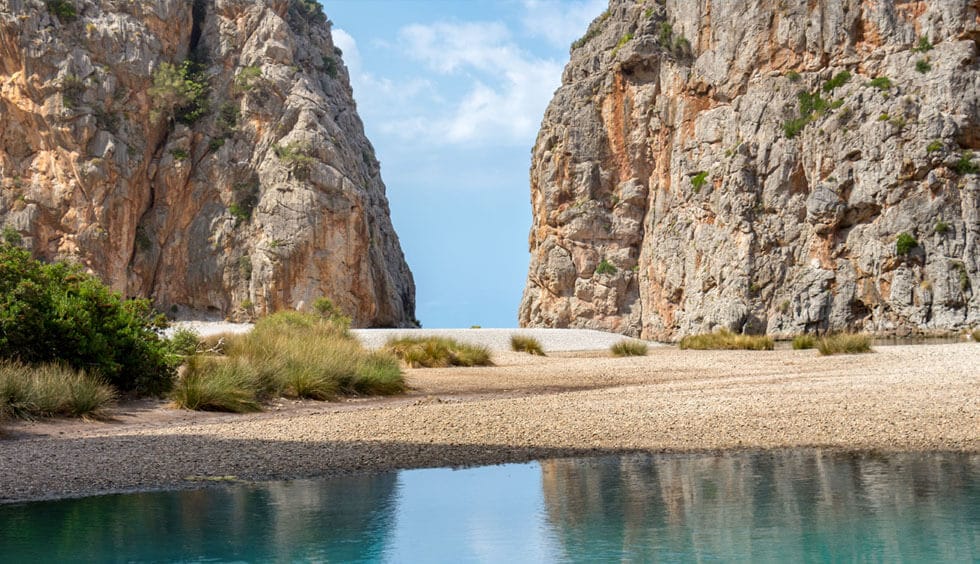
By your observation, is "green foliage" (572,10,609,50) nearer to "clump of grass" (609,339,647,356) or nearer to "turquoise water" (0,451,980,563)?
"clump of grass" (609,339,647,356)

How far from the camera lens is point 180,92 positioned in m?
58.5

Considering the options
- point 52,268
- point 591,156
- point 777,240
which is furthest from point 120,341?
point 591,156

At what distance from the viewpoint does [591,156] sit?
58.2 metres

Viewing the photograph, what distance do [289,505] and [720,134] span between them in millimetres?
47053

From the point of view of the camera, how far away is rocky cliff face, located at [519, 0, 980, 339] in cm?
4106

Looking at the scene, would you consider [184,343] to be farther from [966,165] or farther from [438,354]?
[966,165]

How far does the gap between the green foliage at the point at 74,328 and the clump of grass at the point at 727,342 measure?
72.5ft

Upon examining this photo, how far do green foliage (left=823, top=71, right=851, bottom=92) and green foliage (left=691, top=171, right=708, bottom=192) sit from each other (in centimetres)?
790

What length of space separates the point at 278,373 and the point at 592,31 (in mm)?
53817

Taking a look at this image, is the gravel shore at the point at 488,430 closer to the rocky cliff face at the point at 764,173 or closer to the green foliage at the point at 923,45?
the rocky cliff face at the point at 764,173

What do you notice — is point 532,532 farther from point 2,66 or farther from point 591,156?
point 2,66

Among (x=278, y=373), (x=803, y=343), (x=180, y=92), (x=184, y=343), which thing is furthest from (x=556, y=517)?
(x=180, y=92)

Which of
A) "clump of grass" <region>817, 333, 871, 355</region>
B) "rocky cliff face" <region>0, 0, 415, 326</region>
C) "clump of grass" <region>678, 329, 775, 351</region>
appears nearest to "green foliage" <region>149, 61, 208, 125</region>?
"rocky cliff face" <region>0, 0, 415, 326</region>

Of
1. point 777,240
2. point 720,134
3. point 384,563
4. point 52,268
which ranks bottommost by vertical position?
point 384,563
